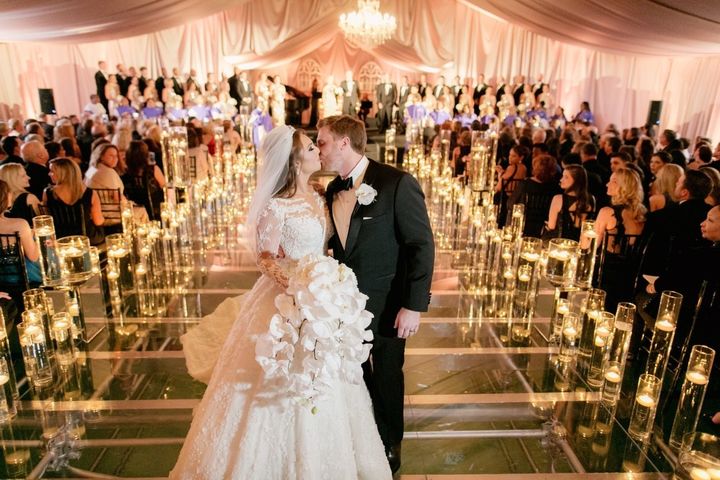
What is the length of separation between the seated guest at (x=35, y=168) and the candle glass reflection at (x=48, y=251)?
2339 mm

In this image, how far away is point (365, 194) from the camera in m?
1.99

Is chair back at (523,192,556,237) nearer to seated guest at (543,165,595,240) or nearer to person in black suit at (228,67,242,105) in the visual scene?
seated guest at (543,165,595,240)

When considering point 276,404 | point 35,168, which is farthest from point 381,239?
point 35,168

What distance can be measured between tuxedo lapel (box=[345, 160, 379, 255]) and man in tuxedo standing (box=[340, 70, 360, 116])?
12.8 m

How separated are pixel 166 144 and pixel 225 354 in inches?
144

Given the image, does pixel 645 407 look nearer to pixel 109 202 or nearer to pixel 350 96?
pixel 109 202

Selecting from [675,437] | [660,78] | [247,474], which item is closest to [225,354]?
[247,474]

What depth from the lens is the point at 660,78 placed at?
455 inches

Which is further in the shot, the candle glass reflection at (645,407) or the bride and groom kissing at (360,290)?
the candle glass reflection at (645,407)

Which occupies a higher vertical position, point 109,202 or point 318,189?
point 318,189

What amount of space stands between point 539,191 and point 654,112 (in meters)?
7.57

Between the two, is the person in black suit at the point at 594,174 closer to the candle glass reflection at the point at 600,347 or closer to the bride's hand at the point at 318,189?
the candle glass reflection at the point at 600,347

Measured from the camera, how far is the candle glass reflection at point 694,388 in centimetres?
223

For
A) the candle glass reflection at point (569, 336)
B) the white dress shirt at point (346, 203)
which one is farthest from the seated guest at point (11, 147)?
the candle glass reflection at point (569, 336)
